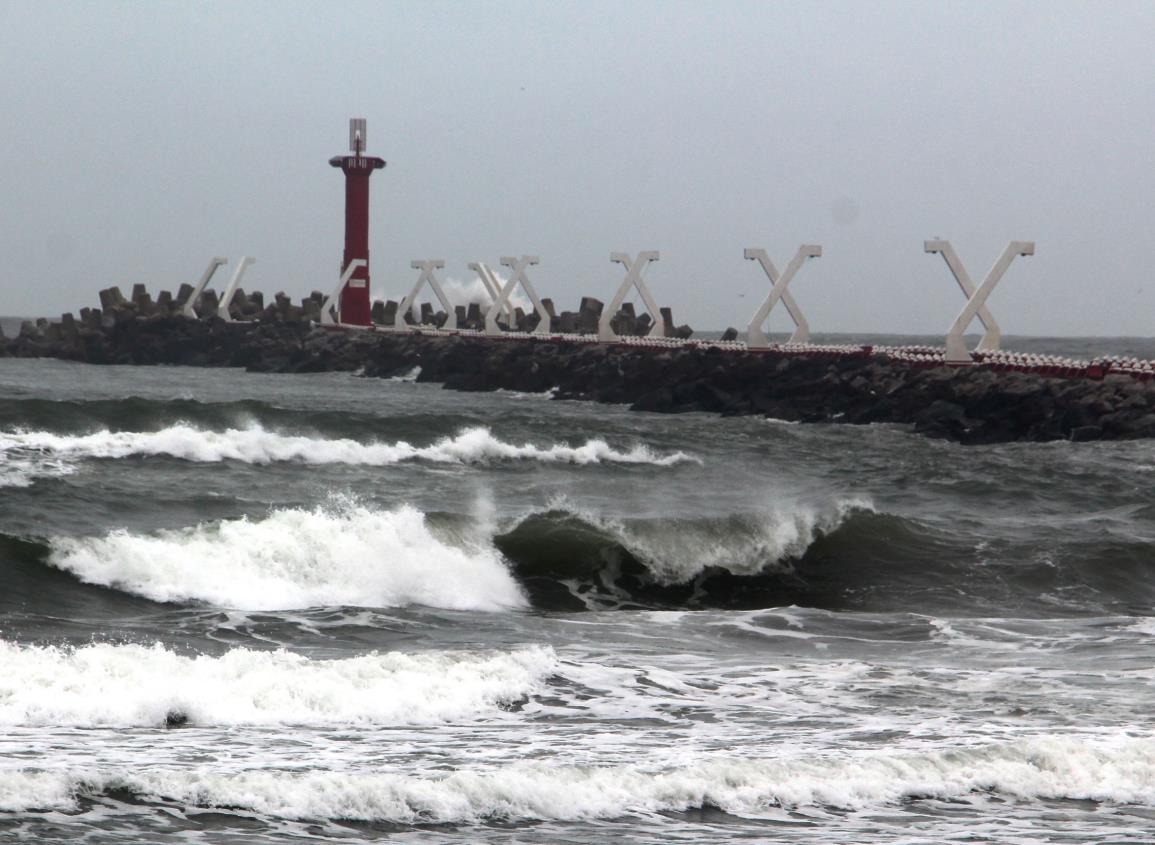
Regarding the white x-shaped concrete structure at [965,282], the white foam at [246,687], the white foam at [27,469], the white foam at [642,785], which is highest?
the white x-shaped concrete structure at [965,282]

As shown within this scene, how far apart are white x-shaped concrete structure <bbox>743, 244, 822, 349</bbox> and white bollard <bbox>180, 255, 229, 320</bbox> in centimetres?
5188

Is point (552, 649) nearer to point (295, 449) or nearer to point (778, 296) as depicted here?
point (295, 449)

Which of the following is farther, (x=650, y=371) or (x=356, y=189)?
(x=356, y=189)

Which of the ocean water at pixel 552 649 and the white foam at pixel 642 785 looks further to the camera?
the ocean water at pixel 552 649

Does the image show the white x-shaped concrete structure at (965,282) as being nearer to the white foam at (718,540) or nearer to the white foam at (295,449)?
the white foam at (295,449)

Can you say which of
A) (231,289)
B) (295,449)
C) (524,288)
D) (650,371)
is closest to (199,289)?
(231,289)

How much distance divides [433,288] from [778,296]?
1431 inches

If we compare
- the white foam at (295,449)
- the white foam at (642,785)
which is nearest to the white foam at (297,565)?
the white foam at (642,785)

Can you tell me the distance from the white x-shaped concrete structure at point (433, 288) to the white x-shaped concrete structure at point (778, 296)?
3362cm

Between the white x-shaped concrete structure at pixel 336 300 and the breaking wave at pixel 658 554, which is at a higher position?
the white x-shaped concrete structure at pixel 336 300

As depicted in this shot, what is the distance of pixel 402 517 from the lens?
58.3ft

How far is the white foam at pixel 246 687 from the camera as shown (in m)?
9.45

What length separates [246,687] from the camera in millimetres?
9922

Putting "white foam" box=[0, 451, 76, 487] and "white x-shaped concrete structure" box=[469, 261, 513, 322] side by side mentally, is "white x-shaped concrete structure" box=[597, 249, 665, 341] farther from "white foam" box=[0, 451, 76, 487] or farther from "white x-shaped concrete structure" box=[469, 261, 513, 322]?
"white foam" box=[0, 451, 76, 487]
